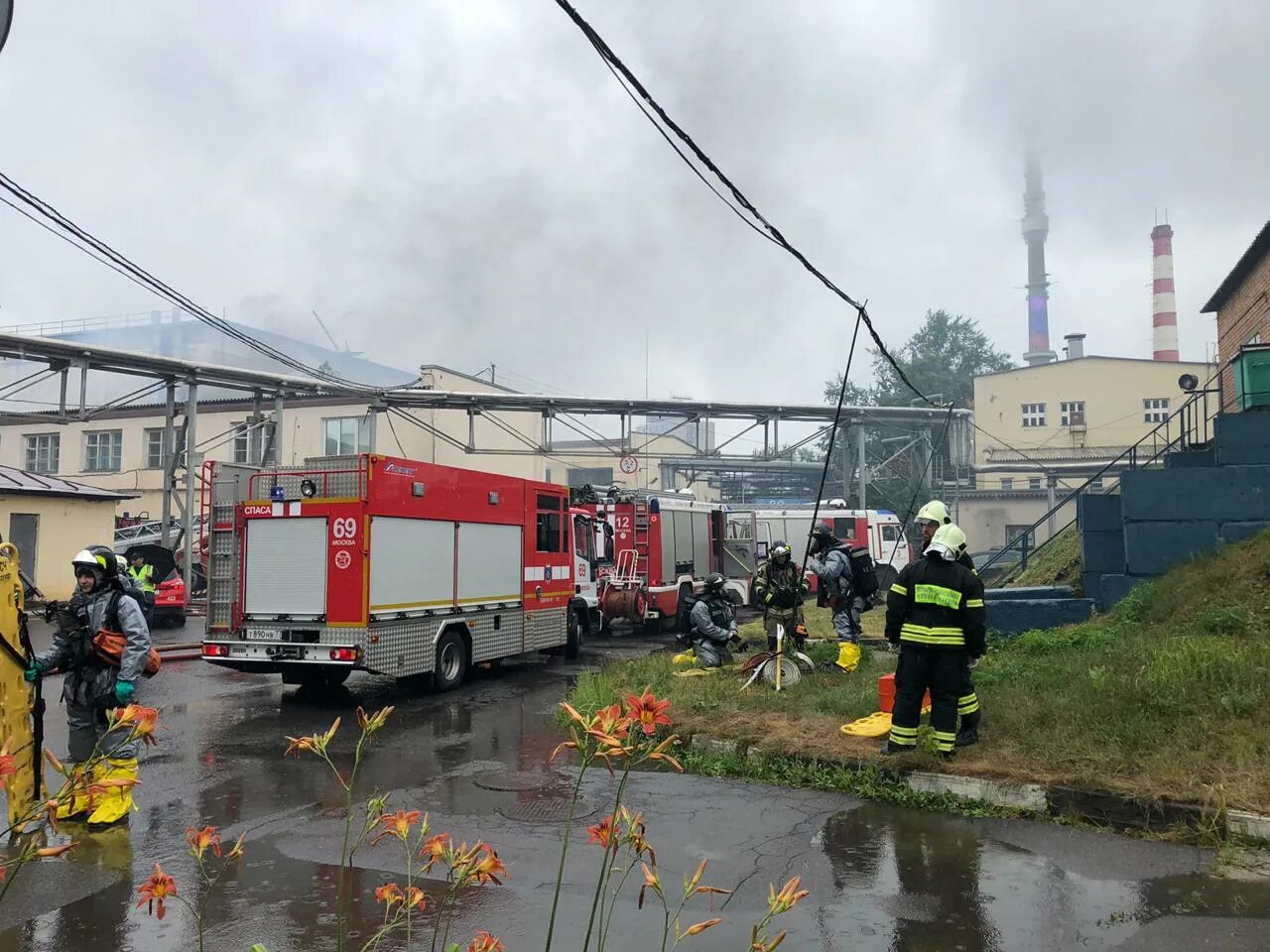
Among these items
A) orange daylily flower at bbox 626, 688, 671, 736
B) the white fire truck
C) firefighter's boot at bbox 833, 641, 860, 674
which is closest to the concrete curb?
firefighter's boot at bbox 833, 641, 860, 674

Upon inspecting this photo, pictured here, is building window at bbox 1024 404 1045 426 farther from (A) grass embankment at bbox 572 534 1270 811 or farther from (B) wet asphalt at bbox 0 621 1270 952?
(B) wet asphalt at bbox 0 621 1270 952

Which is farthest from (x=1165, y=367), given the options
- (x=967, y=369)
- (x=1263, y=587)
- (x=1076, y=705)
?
(x=1076, y=705)

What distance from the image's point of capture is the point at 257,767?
787 cm

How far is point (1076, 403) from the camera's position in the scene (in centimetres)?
4272

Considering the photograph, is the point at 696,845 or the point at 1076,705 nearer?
the point at 696,845

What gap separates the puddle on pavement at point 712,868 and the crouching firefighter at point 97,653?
710 millimetres

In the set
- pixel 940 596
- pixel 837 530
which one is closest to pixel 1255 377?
pixel 940 596

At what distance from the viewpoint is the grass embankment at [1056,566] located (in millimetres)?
13656

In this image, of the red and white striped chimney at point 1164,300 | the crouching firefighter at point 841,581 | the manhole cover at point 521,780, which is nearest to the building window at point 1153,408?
the red and white striped chimney at point 1164,300

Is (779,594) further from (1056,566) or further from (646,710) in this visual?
(646,710)

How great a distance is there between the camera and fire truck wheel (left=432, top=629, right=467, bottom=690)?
11.6 m

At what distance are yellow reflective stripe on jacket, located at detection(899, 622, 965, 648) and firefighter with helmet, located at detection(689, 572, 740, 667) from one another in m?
4.54

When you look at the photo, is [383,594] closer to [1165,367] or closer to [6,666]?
[6,666]

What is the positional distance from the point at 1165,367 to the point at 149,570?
40245mm
